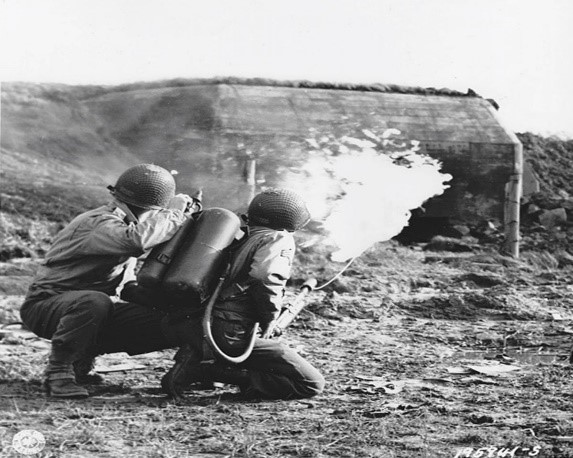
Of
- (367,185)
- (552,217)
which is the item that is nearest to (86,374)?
(367,185)

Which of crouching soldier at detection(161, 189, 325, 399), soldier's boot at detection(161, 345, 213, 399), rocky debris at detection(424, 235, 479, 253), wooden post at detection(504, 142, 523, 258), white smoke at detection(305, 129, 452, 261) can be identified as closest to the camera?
crouching soldier at detection(161, 189, 325, 399)

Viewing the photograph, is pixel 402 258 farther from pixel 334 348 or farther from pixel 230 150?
pixel 334 348

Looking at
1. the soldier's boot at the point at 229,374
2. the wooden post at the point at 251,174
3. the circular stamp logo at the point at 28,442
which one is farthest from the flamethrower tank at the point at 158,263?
the wooden post at the point at 251,174

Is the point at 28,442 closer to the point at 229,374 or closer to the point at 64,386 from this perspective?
the point at 64,386

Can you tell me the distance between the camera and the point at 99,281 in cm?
612

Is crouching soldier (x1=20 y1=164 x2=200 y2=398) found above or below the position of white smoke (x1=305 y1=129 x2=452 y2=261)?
above

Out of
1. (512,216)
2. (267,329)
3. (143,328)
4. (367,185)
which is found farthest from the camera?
(512,216)

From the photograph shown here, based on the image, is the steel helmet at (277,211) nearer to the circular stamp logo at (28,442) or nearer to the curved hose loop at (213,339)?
the curved hose loop at (213,339)

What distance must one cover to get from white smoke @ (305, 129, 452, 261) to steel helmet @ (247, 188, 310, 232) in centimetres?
555

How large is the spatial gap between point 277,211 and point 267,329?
77 cm

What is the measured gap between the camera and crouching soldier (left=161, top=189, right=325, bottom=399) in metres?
5.76

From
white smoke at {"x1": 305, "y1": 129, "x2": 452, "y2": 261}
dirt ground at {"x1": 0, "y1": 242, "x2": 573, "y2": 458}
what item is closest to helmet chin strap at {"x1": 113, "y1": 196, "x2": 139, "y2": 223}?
dirt ground at {"x1": 0, "y1": 242, "x2": 573, "y2": 458}

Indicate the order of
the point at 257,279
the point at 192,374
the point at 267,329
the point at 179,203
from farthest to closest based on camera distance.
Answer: the point at 179,203 → the point at 267,329 → the point at 192,374 → the point at 257,279

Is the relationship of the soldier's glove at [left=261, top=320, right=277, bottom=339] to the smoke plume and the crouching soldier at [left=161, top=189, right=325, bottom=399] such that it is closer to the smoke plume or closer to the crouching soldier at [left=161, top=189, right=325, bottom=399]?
the crouching soldier at [left=161, top=189, right=325, bottom=399]
